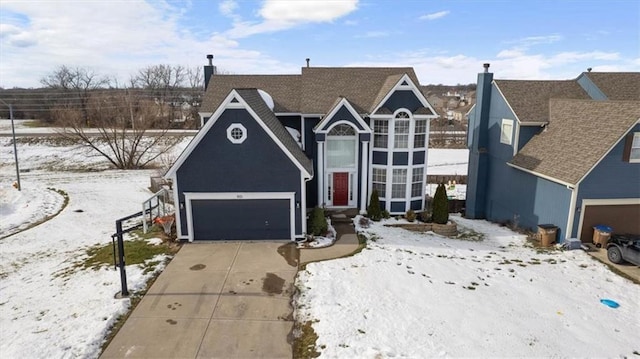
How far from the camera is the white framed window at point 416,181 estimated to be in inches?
776

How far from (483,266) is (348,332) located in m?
6.92

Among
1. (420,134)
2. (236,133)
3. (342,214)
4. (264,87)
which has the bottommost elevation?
(342,214)

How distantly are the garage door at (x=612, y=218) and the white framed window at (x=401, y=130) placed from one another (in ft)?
26.7

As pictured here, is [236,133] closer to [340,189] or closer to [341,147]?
[341,147]

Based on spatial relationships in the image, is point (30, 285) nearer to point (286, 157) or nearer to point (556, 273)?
point (286, 157)

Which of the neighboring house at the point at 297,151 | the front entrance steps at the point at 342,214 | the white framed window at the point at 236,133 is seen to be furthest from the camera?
the front entrance steps at the point at 342,214

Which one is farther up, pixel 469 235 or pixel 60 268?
pixel 60 268

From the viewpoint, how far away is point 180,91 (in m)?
79.2

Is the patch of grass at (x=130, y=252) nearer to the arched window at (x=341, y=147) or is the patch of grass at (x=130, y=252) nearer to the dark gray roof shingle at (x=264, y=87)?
the dark gray roof shingle at (x=264, y=87)

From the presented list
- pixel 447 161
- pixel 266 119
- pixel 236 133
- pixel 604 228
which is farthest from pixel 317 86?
pixel 447 161

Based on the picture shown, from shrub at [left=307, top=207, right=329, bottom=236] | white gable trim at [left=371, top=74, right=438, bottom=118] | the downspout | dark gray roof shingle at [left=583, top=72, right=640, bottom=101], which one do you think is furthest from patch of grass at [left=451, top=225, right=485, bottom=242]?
dark gray roof shingle at [left=583, top=72, right=640, bottom=101]

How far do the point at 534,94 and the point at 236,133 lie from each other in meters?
15.8

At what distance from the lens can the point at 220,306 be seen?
420 inches

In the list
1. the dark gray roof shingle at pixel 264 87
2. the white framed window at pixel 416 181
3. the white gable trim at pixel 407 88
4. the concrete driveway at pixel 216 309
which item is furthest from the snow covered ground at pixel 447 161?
the concrete driveway at pixel 216 309
